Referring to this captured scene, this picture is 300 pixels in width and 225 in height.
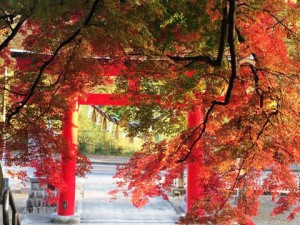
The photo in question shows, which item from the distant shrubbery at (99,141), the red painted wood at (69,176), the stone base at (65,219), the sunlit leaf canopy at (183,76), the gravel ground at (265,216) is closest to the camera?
the sunlit leaf canopy at (183,76)

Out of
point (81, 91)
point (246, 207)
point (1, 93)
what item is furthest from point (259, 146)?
point (1, 93)

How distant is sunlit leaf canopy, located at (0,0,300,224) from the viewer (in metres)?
5.29

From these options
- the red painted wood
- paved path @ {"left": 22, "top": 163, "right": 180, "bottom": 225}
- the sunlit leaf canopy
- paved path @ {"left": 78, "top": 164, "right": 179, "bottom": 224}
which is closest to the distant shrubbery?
paved path @ {"left": 22, "top": 163, "right": 180, "bottom": 225}

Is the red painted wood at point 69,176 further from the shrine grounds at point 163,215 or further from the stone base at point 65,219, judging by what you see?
the shrine grounds at point 163,215

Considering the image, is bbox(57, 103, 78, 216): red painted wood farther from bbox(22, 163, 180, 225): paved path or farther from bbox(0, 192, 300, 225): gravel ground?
bbox(0, 192, 300, 225): gravel ground

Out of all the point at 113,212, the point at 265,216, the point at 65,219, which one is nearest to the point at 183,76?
the point at 65,219

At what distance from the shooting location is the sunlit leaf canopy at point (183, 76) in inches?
208

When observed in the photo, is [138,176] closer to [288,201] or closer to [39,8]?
[288,201]

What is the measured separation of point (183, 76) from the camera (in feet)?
19.4

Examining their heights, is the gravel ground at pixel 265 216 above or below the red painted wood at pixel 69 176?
below

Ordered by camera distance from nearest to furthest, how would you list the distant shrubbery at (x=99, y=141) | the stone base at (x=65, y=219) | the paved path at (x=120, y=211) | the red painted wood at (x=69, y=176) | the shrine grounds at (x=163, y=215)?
the red painted wood at (x=69, y=176), the stone base at (x=65, y=219), the shrine grounds at (x=163, y=215), the paved path at (x=120, y=211), the distant shrubbery at (x=99, y=141)

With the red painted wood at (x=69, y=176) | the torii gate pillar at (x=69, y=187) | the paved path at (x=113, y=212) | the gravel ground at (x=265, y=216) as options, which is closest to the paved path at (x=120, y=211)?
the paved path at (x=113, y=212)

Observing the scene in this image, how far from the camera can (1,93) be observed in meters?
7.82

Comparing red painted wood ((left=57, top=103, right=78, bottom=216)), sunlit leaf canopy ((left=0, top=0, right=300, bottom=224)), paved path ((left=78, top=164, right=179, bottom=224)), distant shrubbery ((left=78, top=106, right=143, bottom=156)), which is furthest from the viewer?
distant shrubbery ((left=78, top=106, right=143, bottom=156))
